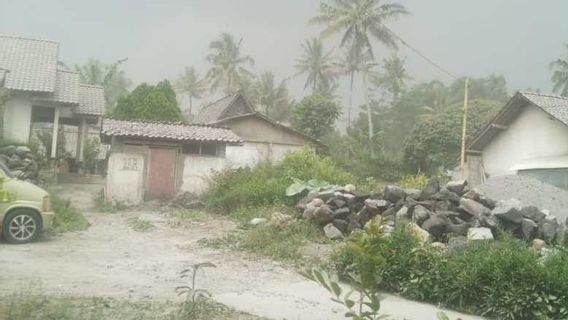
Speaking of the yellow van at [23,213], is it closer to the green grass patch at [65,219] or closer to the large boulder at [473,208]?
the green grass patch at [65,219]

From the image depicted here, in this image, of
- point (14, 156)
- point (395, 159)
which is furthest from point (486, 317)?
point (395, 159)

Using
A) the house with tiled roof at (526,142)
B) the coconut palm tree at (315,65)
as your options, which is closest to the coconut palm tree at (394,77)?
the coconut palm tree at (315,65)

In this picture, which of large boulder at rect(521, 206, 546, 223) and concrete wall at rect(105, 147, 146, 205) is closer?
large boulder at rect(521, 206, 546, 223)

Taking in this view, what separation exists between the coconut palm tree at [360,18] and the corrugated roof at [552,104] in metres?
20.6

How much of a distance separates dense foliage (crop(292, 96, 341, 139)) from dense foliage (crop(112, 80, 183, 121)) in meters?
8.76

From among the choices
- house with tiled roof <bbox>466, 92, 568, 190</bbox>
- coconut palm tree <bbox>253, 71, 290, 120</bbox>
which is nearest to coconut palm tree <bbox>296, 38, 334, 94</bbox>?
coconut palm tree <bbox>253, 71, 290, 120</bbox>

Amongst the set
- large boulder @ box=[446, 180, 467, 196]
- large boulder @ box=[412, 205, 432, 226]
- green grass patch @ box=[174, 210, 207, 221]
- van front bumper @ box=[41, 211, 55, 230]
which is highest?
large boulder @ box=[446, 180, 467, 196]

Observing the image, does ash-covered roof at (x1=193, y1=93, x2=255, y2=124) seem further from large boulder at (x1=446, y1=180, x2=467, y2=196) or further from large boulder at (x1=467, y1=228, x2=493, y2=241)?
large boulder at (x1=467, y1=228, x2=493, y2=241)

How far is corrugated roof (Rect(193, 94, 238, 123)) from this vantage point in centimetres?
3130

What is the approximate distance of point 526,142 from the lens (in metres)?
20.2

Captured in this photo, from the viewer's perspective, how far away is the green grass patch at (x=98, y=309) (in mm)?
5090

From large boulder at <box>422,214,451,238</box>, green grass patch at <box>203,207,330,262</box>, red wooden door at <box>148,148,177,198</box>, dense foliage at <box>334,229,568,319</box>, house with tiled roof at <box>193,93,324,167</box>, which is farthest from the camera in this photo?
house with tiled roof at <box>193,93,324,167</box>

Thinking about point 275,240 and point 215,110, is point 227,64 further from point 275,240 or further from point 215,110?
point 275,240

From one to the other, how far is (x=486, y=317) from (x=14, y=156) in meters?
15.9
